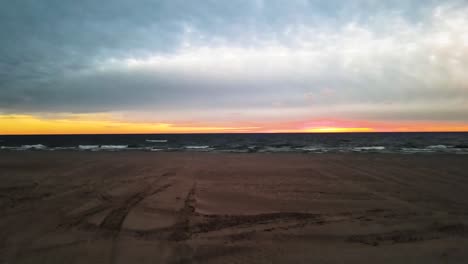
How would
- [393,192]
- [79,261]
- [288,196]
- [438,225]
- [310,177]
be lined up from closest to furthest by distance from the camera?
[79,261], [438,225], [288,196], [393,192], [310,177]

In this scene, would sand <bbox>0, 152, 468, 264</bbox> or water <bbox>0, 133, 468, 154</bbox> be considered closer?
sand <bbox>0, 152, 468, 264</bbox>

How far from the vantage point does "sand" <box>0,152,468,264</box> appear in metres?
3.87

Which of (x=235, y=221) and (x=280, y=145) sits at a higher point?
(x=280, y=145)

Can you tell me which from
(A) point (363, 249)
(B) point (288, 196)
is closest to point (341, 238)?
(A) point (363, 249)

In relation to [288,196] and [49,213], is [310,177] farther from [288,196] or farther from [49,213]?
[49,213]

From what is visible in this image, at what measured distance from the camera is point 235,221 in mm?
5199

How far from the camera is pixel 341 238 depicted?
4402mm

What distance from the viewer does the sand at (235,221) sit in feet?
12.7

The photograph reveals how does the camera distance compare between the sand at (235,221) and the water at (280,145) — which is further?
the water at (280,145)

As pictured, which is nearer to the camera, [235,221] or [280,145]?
[235,221]

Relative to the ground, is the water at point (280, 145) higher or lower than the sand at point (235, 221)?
higher

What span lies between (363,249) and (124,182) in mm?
8199

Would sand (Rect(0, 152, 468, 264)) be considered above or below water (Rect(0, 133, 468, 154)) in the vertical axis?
below

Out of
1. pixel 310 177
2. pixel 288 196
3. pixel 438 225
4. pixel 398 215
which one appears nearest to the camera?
pixel 438 225
